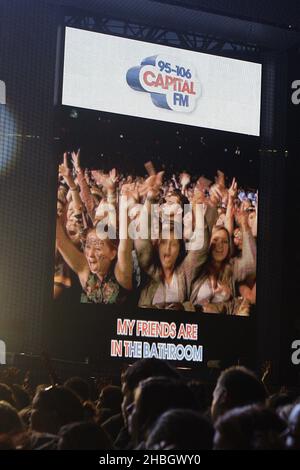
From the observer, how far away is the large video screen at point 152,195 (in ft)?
32.9

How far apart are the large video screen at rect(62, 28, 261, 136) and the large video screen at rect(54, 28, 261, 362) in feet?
0.04

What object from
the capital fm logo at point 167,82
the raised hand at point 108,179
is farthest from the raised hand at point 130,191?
the capital fm logo at point 167,82

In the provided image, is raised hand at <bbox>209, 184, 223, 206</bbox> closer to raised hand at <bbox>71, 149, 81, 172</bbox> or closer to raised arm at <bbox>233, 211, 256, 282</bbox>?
raised arm at <bbox>233, 211, 256, 282</bbox>

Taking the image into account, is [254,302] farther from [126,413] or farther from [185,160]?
[126,413]

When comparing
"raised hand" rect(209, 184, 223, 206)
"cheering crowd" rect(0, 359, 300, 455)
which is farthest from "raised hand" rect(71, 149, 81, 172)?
"cheering crowd" rect(0, 359, 300, 455)

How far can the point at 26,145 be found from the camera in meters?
9.96

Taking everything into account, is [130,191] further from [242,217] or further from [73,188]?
[242,217]

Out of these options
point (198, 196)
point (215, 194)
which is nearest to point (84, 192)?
point (198, 196)

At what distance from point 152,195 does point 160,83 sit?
4.55 feet

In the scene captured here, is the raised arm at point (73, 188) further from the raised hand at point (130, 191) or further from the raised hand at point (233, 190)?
the raised hand at point (233, 190)

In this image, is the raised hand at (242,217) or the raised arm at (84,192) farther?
the raised hand at (242,217)

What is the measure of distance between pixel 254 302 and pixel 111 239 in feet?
6.10

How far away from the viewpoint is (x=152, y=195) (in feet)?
33.9
